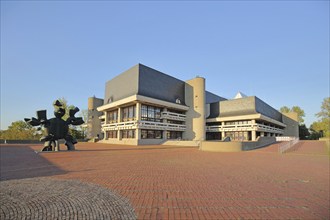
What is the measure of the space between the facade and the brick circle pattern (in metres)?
29.8

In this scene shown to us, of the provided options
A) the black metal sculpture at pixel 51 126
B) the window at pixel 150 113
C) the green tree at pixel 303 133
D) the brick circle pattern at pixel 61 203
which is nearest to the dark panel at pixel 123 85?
the window at pixel 150 113

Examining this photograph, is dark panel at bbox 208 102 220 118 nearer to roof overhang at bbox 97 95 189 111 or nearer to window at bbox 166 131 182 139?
roof overhang at bbox 97 95 189 111

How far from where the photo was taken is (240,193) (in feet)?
19.1

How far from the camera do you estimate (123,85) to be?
1767 inches

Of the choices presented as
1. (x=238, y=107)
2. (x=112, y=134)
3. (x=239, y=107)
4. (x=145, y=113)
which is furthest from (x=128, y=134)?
(x=239, y=107)

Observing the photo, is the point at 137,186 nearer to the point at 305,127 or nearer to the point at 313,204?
the point at 313,204

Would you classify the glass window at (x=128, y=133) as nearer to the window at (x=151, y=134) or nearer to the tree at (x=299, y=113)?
the window at (x=151, y=134)

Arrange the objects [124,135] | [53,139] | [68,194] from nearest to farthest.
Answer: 1. [68,194]
2. [53,139]
3. [124,135]

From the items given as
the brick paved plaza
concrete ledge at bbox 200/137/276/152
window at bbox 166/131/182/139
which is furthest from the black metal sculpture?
window at bbox 166/131/182/139

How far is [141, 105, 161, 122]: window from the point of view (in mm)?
39812

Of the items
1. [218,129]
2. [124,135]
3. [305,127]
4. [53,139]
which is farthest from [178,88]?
[305,127]

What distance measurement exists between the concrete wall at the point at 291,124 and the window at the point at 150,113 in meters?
49.7

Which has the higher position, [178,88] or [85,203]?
[178,88]

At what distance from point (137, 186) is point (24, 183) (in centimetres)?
369
